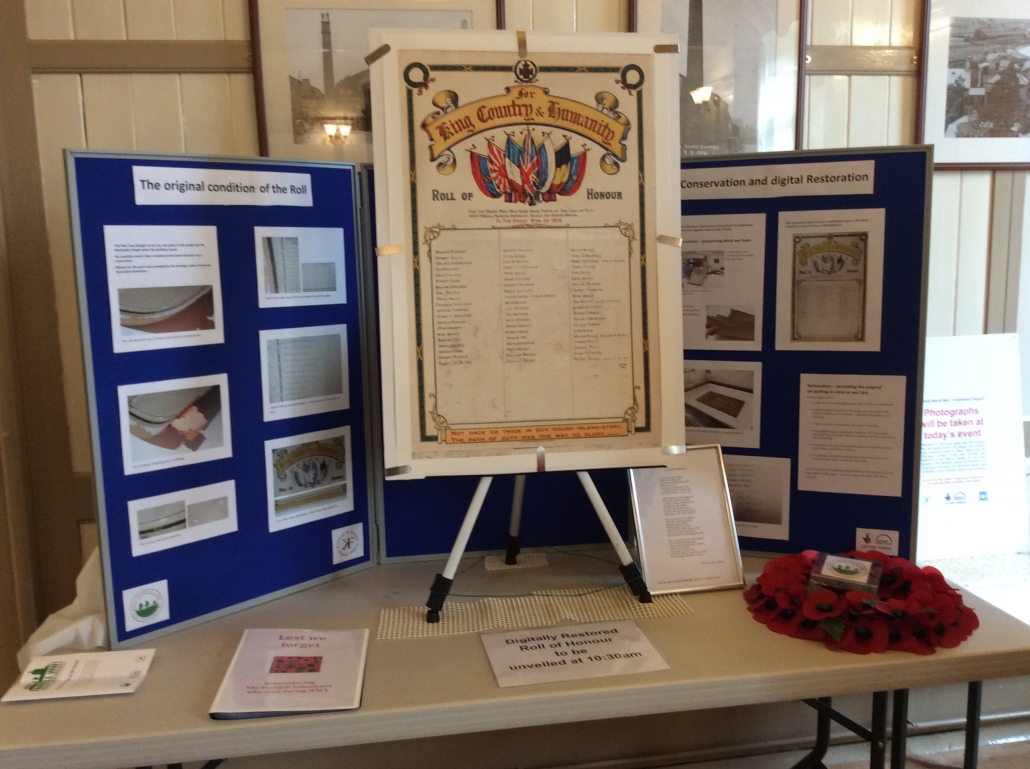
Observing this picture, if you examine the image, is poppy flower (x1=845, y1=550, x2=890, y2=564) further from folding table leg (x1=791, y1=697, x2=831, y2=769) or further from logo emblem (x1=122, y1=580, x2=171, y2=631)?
logo emblem (x1=122, y1=580, x2=171, y2=631)

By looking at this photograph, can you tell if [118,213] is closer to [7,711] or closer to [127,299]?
[127,299]

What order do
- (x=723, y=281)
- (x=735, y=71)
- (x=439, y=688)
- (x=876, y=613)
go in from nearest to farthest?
(x=439, y=688) → (x=876, y=613) → (x=723, y=281) → (x=735, y=71)

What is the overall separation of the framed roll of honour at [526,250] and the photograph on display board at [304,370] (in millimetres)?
245

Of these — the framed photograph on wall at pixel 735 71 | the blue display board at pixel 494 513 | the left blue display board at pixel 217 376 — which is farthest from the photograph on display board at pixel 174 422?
the framed photograph on wall at pixel 735 71

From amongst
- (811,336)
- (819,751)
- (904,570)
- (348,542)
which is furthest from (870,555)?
(348,542)

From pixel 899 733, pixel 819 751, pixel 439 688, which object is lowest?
pixel 819 751

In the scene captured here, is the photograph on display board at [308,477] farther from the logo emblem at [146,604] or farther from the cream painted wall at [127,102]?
the cream painted wall at [127,102]

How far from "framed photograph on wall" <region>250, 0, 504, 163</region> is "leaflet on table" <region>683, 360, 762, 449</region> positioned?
0.94 m

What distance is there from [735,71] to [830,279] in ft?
2.14

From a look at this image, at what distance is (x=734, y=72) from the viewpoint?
1882mm

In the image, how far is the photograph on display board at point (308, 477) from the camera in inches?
58.9

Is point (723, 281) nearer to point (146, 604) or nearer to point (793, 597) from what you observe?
point (793, 597)

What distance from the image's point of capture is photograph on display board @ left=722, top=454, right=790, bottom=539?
1.66 metres

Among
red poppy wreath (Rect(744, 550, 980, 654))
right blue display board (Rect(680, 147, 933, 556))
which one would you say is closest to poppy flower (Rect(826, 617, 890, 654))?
red poppy wreath (Rect(744, 550, 980, 654))
